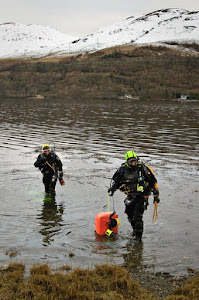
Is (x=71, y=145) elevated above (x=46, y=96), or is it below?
below

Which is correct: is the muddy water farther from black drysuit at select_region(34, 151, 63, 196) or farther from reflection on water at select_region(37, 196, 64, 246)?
black drysuit at select_region(34, 151, 63, 196)

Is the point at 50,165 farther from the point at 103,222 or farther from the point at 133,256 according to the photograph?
the point at 133,256

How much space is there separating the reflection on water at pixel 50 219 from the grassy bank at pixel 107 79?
102000 mm

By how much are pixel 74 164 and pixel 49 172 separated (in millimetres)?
5982

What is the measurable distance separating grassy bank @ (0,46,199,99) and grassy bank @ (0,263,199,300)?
107 meters

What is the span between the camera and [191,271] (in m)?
7.56

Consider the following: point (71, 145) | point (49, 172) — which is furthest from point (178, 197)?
point (71, 145)

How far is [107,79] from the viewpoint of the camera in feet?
469

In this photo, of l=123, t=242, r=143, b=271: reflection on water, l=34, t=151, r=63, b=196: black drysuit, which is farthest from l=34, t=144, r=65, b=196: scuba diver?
l=123, t=242, r=143, b=271: reflection on water

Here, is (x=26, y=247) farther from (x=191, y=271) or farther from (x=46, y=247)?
(x=191, y=271)

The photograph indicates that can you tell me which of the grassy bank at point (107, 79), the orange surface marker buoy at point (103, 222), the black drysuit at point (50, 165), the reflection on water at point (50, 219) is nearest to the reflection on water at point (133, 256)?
the orange surface marker buoy at point (103, 222)

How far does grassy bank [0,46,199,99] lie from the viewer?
405ft

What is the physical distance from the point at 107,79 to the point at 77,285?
139833 mm

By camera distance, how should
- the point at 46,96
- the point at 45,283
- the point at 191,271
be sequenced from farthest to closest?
the point at 46,96, the point at 191,271, the point at 45,283
